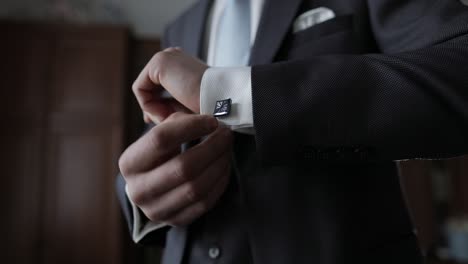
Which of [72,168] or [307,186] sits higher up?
[307,186]

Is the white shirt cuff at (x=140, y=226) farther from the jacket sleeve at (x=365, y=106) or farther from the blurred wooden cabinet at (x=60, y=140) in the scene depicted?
the blurred wooden cabinet at (x=60, y=140)

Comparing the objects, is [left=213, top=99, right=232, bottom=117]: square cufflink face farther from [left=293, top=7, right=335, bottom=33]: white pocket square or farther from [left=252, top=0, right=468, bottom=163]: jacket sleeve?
[left=293, top=7, right=335, bottom=33]: white pocket square

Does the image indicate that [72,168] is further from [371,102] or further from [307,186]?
[371,102]

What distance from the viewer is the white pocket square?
57 cm

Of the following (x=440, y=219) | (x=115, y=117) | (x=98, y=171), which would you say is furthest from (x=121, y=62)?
(x=440, y=219)

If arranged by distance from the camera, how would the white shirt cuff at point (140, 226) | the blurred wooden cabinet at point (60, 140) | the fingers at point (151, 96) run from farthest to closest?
the blurred wooden cabinet at point (60, 140), the white shirt cuff at point (140, 226), the fingers at point (151, 96)

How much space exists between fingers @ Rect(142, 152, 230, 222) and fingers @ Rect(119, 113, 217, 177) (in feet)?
0.16

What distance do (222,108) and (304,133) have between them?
0.33 feet

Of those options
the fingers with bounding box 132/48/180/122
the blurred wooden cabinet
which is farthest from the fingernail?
the blurred wooden cabinet

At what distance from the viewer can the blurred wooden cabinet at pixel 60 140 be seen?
2.18 m

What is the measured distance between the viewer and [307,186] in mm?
496

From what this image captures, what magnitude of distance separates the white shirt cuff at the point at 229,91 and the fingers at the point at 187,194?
0.09 meters

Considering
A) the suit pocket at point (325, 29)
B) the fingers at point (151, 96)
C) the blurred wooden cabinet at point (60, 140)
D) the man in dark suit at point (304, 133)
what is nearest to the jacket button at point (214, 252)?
the man in dark suit at point (304, 133)

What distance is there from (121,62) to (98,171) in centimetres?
76
